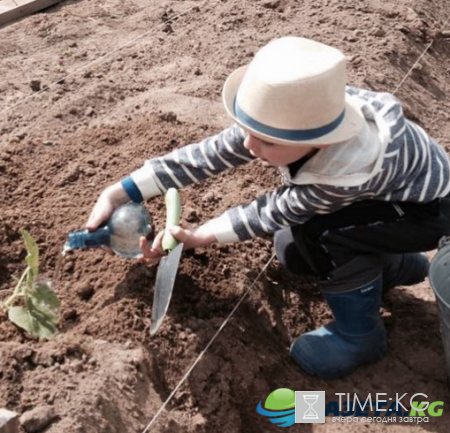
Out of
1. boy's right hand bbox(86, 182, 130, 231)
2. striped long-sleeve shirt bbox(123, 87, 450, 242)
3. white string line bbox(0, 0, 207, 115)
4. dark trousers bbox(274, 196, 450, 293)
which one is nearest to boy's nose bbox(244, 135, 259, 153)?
striped long-sleeve shirt bbox(123, 87, 450, 242)

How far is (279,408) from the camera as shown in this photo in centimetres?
286

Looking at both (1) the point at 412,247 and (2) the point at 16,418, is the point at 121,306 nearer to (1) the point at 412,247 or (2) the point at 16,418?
(2) the point at 16,418

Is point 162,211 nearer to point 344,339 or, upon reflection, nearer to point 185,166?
point 185,166

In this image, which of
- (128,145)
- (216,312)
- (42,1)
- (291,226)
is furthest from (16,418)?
(42,1)

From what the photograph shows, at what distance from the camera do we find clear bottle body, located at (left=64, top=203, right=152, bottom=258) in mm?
2834

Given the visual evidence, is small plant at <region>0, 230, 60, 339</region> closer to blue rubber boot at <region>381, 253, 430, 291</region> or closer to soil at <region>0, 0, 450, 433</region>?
soil at <region>0, 0, 450, 433</region>

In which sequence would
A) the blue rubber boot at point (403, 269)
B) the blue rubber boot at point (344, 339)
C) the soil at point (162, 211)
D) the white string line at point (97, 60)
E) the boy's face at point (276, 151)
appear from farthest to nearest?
the white string line at point (97, 60)
the blue rubber boot at point (403, 269)
the blue rubber boot at point (344, 339)
the soil at point (162, 211)
the boy's face at point (276, 151)

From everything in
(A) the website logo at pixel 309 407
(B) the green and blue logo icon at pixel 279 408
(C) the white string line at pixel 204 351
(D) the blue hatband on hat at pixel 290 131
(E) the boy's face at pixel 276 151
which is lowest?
(A) the website logo at pixel 309 407

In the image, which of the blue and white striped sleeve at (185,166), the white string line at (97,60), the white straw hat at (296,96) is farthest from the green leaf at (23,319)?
the white string line at (97,60)

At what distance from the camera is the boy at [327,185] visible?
241cm

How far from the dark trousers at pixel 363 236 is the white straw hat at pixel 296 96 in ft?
1.48

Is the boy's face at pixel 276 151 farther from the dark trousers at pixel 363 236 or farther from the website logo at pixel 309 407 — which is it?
the website logo at pixel 309 407

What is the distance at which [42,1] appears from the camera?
5309mm

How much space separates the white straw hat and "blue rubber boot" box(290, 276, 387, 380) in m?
0.71
